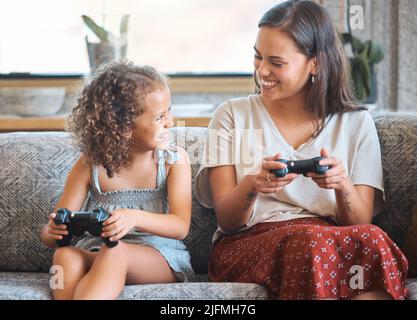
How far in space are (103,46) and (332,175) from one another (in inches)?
55.6

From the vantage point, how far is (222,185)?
1.73 m

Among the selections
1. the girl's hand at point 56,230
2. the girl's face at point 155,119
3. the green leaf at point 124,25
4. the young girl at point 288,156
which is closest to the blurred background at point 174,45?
the green leaf at point 124,25

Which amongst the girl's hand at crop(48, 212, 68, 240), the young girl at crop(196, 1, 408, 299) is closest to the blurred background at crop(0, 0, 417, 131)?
the young girl at crop(196, 1, 408, 299)

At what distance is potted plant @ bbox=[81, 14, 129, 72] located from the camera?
270cm

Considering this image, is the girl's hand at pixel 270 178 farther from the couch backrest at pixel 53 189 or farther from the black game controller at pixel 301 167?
the couch backrest at pixel 53 189

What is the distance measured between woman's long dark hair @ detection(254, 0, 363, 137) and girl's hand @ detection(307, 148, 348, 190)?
23 cm

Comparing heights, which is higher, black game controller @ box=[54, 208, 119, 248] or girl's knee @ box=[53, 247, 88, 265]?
black game controller @ box=[54, 208, 119, 248]

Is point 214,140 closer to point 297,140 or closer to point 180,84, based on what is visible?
point 297,140

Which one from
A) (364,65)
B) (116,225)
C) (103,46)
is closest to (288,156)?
(116,225)

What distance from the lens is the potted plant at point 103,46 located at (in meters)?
2.70

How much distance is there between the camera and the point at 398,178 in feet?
5.95

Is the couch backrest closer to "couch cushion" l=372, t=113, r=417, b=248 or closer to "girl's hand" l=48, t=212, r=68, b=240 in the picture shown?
"couch cushion" l=372, t=113, r=417, b=248
